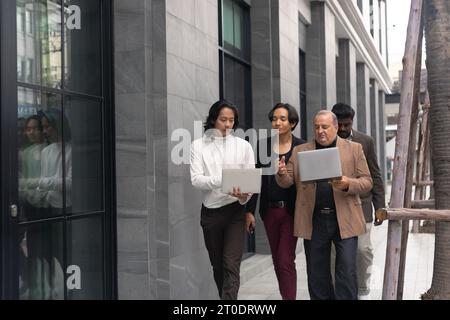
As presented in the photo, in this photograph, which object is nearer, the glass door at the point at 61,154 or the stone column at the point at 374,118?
the glass door at the point at 61,154

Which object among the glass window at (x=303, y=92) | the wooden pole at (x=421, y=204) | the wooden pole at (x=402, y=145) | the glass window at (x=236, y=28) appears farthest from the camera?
the glass window at (x=303, y=92)

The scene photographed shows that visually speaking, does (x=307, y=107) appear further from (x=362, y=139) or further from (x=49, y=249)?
(x=49, y=249)

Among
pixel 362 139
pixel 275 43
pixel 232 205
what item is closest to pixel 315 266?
pixel 232 205

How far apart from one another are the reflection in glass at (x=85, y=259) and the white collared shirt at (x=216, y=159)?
111 centimetres

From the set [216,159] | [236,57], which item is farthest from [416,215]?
[236,57]

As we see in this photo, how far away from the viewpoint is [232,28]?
9.41 m

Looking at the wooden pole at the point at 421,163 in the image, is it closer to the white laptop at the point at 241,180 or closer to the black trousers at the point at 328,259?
the black trousers at the point at 328,259

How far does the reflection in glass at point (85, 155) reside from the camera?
528cm

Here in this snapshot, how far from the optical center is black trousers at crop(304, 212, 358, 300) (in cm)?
502

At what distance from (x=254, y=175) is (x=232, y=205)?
0.64m

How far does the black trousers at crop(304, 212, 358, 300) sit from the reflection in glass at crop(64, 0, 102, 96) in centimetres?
246

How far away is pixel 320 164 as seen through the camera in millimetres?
4414

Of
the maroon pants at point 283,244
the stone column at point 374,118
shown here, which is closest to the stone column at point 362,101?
the stone column at point 374,118

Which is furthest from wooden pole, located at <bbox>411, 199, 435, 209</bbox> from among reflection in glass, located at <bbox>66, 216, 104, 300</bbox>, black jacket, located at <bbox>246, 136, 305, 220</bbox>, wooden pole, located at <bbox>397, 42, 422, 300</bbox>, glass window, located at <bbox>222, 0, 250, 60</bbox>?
glass window, located at <bbox>222, 0, 250, 60</bbox>
